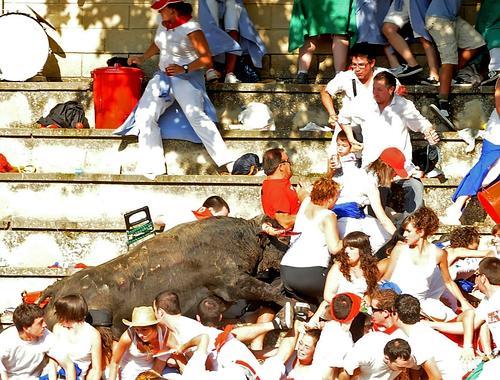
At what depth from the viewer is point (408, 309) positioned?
1030 centimetres

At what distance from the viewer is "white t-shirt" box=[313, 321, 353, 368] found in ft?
34.1

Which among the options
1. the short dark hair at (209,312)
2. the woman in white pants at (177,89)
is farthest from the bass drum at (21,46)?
the short dark hair at (209,312)

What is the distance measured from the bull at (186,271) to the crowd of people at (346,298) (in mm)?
120

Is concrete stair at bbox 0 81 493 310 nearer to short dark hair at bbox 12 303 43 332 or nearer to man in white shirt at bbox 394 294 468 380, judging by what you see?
short dark hair at bbox 12 303 43 332

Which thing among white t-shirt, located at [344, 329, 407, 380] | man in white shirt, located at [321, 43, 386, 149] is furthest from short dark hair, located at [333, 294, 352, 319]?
man in white shirt, located at [321, 43, 386, 149]

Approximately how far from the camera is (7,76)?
14.7 m

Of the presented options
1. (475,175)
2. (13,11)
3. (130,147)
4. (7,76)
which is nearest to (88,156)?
(130,147)

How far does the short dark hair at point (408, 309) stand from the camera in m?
10.3

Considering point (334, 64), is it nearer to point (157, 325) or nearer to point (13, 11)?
point (13, 11)


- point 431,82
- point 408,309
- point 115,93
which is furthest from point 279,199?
point 431,82

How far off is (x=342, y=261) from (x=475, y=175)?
2.14 meters

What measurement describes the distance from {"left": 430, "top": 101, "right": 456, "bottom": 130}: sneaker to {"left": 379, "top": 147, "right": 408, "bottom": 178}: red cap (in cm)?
182

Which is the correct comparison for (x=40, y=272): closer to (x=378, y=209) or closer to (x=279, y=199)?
(x=279, y=199)

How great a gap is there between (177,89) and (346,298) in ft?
12.2
